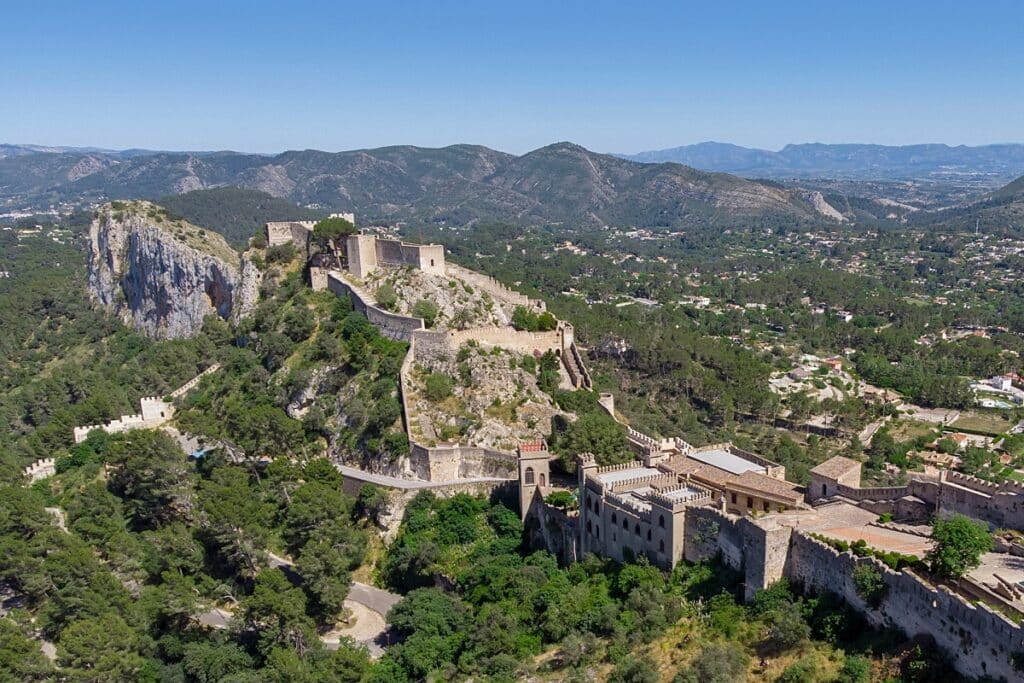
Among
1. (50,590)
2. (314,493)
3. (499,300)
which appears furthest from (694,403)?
(50,590)

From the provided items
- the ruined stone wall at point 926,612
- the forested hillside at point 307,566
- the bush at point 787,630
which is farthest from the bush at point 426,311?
the bush at point 787,630

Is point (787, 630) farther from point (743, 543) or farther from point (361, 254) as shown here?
point (361, 254)

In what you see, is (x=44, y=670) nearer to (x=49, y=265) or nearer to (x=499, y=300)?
(x=499, y=300)

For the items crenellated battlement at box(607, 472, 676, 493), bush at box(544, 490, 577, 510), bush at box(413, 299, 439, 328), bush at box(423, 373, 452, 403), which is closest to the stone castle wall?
bush at box(423, 373, 452, 403)

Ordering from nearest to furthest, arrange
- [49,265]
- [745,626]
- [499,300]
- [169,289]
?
1. [745,626]
2. [499,300]
3. [169,289]
4. [49,265]

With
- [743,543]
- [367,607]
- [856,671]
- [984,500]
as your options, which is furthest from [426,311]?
[856,671]
